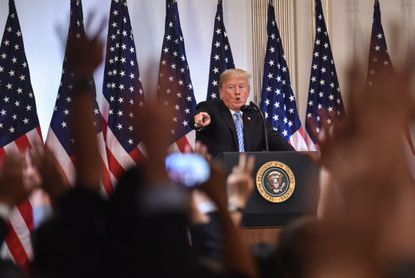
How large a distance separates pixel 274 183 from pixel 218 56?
440 centimetres

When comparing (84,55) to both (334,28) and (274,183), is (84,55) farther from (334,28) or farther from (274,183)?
(334,28)

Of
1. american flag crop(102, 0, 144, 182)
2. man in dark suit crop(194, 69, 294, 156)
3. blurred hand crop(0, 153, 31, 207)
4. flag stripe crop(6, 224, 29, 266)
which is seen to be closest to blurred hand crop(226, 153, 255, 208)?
blurred hand crop(0, 153, 31, 207)

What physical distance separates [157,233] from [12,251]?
249 inches

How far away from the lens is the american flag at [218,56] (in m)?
7.85

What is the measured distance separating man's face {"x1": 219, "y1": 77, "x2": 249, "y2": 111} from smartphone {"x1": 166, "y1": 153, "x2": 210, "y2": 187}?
457 cm

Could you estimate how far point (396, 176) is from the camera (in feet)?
2.74

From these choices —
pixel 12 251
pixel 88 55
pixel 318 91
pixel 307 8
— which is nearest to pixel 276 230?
pixel 88 55

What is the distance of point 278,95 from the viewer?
8008 millimetres

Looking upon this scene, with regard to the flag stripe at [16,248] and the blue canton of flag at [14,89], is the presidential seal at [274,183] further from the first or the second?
the blue canton of flag at [14,89]

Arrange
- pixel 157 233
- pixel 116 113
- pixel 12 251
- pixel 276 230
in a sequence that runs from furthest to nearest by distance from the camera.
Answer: pixel 116 113
pixel 12 251
pixel 276 230
pixel 157 233

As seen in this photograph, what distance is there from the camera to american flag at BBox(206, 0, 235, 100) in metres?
7.85

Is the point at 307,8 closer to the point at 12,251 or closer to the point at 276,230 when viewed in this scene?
the point at 12,251

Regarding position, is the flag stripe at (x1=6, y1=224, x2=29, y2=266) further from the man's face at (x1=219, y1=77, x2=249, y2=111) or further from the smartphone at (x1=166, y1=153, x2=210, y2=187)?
the smartphone at (x1=166, y1=153, x2=210, y2=187)

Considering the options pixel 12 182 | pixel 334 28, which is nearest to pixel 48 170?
pixel 12 182
